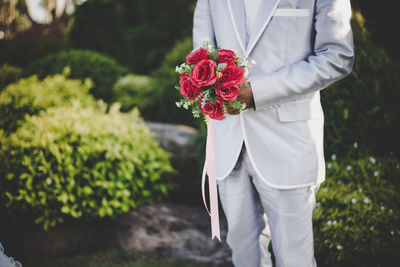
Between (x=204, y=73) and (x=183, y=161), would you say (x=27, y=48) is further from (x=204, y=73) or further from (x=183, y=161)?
(x=204, y=73)

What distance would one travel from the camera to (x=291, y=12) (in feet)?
5.21

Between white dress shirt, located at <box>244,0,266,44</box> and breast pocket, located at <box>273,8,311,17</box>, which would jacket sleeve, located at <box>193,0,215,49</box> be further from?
breast pocket, located at <box>273,8,311,17</box>

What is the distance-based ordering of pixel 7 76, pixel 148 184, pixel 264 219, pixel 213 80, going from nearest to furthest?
pixel 213 80
pixel 264 219
pixel 148 184
pixel 7 76

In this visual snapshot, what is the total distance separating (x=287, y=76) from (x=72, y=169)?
2.59m

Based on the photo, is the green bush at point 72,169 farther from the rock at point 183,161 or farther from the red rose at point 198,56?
the red rose at point 198,56

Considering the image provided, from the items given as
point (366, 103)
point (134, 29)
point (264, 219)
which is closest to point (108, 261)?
point (264, 219)

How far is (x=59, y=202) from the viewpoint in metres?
3.17

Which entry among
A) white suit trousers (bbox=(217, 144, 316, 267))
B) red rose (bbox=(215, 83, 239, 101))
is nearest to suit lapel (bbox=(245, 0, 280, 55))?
red rose (bbox=(215, 83, 239, 101))

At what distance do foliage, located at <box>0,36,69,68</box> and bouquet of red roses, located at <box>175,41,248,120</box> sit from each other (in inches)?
363

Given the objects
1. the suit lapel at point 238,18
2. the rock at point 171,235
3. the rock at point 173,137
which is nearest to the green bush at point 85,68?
the rock at point 173,137

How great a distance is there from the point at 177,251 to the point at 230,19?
248 cm

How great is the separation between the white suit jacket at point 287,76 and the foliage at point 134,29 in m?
9.15

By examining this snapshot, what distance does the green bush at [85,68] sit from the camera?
250 inches

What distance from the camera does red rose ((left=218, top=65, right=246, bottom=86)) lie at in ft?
4.75
